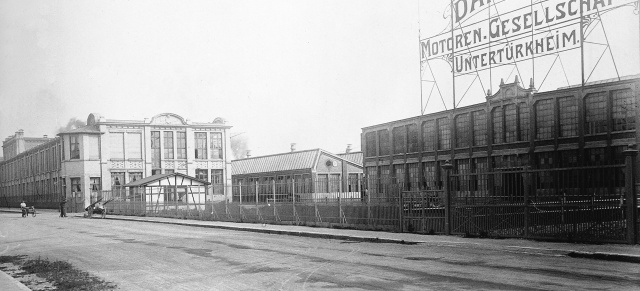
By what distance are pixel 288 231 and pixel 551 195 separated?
10151mm

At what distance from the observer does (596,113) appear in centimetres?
4044

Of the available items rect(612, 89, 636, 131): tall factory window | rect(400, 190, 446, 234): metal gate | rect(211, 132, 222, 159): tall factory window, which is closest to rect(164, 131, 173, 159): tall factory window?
rect(211, 132, 222, 159): tall factory window

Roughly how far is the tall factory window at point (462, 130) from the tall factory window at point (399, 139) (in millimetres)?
7307

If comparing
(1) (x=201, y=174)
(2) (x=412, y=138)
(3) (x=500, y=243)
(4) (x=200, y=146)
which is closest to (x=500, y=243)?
(3) (x=500, y=243)

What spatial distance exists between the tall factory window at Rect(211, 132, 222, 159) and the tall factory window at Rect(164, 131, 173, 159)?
4859 millimetres

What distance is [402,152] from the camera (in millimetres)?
59000

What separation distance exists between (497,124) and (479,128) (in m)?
1.70

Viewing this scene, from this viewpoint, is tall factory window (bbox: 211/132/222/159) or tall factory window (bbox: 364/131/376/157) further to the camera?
tall factory window (bbox: 211/132/222/159)

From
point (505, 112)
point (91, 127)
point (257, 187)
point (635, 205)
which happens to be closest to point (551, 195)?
point (635, 205)

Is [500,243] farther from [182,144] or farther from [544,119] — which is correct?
[182,144]

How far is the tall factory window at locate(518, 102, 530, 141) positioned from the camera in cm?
4581

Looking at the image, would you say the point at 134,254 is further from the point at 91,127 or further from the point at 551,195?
the point at 91,127

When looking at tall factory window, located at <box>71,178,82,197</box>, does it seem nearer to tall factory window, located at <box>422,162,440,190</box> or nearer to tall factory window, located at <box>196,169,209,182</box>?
tall factory window, located at <box>196,169,209,182</box>

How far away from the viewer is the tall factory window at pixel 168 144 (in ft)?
221
